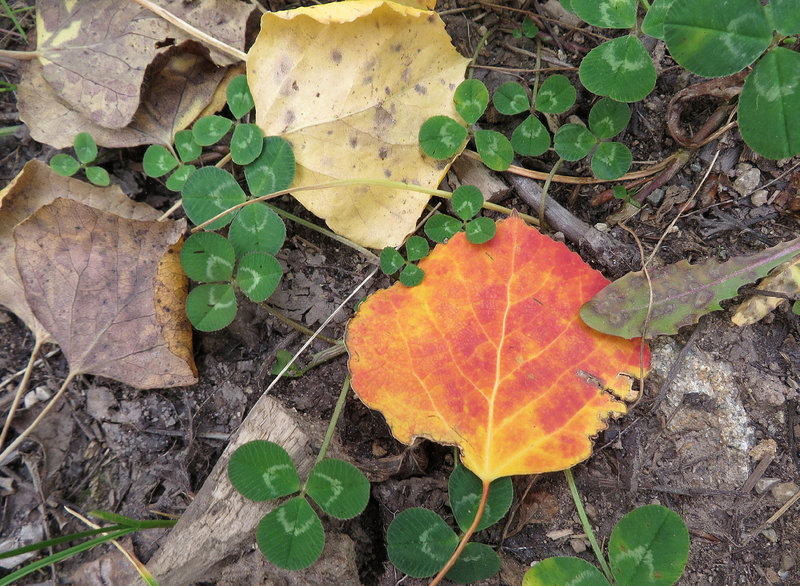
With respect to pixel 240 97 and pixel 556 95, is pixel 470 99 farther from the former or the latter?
pixel 240 97

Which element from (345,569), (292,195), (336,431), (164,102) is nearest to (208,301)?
(292,195)

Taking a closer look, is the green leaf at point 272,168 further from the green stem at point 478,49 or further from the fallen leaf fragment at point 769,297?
the fallen leaf fragment at point 769,297

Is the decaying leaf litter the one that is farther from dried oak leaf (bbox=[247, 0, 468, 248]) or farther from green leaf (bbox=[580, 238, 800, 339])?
dried oak leaf (bbox=[247, 0, 468, 248])

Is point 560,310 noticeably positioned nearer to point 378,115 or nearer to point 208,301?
point 378,115

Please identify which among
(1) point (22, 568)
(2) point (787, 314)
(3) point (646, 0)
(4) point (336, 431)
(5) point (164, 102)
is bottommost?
(1) point (22, 568)

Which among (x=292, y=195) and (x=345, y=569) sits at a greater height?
(x=292, y=195)

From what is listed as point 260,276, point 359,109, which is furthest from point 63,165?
point 359,109

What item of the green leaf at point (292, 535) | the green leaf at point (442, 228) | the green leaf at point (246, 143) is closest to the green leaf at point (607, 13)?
the green leaf at point (442, 228)
